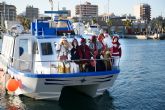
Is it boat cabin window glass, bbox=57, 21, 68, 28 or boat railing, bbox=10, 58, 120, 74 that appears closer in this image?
boat railing, bbox=10, 58, 120, 74

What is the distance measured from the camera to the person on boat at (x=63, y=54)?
15969mm

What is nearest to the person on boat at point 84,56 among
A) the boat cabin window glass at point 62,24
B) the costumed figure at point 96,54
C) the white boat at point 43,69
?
the costumed figure at point 96,54

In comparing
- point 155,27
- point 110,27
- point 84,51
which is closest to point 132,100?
point 84,51

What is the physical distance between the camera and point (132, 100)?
1755cm

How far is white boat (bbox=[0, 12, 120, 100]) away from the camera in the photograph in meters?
15.9

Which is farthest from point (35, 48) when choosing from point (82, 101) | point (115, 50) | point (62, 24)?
point (115, 50)

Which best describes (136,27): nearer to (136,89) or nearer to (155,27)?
(155,27)

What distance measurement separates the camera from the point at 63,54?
16219mm

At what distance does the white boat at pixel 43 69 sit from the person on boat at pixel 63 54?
33cm

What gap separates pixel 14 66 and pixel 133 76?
10.8m

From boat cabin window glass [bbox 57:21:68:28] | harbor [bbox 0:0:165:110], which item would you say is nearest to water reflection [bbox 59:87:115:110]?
harbor [bbox 0:0:165:110]

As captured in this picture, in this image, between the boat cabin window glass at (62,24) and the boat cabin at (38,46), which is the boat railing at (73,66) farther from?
the boat cabin window glass at (62,24)

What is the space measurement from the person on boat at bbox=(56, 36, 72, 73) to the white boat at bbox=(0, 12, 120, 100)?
33 cm

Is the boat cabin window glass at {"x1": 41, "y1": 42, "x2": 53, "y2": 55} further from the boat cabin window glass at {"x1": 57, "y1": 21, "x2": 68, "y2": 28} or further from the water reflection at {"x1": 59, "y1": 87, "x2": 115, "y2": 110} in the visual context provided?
the water reflection at {"x1": 59, "y1": 87, "x2": 115, "y2": 110}
